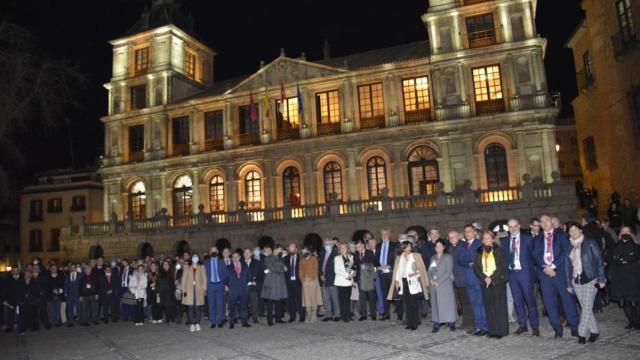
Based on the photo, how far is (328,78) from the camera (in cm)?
2942

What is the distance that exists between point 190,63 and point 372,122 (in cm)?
1705

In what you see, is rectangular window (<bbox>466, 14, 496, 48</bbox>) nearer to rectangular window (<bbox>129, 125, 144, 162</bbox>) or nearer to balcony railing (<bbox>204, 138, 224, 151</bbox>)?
balcony railing (<bbox>204, 138, 224, 151</bbox>)

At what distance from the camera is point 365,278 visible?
11.8 metres

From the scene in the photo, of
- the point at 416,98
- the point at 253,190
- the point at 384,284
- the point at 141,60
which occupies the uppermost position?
the point at 141,60

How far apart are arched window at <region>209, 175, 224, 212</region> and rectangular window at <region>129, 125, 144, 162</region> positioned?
6628 mm

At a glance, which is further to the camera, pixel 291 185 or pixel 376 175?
pixel 291 185

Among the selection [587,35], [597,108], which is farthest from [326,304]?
[587,35]

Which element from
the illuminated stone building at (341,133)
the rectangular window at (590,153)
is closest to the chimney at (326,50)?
the illuminated stone building at (341,133)

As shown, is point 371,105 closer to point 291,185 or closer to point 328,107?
point 328,107

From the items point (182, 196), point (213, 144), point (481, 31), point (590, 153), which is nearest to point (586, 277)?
point (481, 31)

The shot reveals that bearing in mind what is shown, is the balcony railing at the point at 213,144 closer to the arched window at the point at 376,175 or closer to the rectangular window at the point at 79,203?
the arched window at the point at 376,175

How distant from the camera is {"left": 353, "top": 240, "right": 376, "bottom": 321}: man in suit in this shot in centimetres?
1175

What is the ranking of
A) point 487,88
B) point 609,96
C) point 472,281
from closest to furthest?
point 472,281
point 609,96
point 487,88

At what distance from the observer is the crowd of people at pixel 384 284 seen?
8.50 metres
